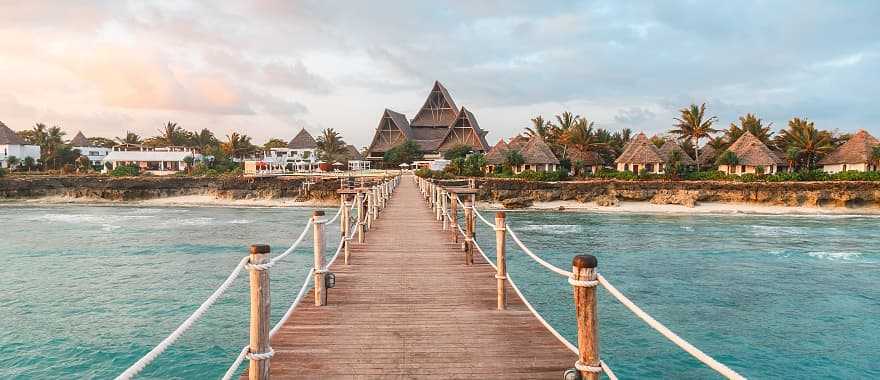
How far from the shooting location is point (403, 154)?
63.9 metres

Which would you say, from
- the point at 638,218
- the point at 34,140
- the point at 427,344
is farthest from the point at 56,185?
the point at 427,344

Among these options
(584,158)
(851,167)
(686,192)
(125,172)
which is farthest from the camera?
(125,172)

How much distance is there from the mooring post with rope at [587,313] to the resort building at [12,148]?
256ft

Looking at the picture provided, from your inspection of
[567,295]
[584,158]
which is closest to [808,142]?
[584,158]

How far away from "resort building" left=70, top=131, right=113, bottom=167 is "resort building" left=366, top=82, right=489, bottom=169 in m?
41.5

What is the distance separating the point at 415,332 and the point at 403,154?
59196 millimetres

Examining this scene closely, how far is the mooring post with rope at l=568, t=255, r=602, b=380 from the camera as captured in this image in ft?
10.1

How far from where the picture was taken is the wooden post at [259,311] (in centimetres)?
348

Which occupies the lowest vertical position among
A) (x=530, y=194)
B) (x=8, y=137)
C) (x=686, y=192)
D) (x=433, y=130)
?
(x=530, y=194)

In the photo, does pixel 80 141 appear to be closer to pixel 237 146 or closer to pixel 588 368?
pixel 237 146

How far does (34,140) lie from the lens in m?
68.2

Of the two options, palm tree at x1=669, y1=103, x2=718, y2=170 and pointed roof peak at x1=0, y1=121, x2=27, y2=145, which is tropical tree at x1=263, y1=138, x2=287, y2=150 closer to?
pointed roof peak at x1=0, y1=121, x2=27, y2=145

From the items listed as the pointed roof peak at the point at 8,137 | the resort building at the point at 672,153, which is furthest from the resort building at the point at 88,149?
the resort building at the point at 672,153

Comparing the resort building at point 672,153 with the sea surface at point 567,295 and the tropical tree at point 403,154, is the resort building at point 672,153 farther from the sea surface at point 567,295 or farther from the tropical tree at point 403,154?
the tropical tree at point 403,154
